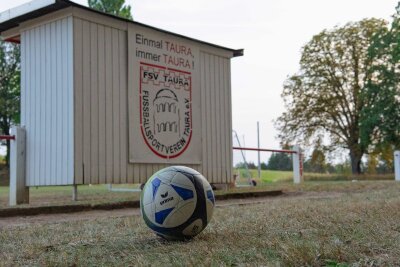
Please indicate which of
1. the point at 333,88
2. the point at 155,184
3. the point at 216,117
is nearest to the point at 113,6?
the point at 333,88

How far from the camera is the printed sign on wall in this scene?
32.2 ft

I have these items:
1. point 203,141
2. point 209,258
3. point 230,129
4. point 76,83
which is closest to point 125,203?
point 76,83

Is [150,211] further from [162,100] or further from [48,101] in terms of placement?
[162,100]

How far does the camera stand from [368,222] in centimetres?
482

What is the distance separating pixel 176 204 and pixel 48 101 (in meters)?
5.75

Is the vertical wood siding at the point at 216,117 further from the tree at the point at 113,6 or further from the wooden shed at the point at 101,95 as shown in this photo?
the tree at the point at 113,6

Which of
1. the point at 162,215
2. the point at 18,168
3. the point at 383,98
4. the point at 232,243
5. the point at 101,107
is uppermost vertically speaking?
the point at 383,98

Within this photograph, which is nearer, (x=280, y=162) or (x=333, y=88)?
(x=333, y=88)

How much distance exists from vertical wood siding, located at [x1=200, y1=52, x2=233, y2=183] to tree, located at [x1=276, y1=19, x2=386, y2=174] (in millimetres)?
20982

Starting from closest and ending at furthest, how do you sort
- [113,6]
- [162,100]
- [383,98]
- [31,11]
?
[31,11], [162,100], [383,98], [113,6]

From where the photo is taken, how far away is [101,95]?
9.25m

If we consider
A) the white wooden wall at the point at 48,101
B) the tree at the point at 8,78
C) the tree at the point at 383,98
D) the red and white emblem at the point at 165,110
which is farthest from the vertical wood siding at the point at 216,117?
the tree at the point at 8,78

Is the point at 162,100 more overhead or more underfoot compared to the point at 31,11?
more underfoot

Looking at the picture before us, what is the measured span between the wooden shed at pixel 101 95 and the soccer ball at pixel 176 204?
4729mm
